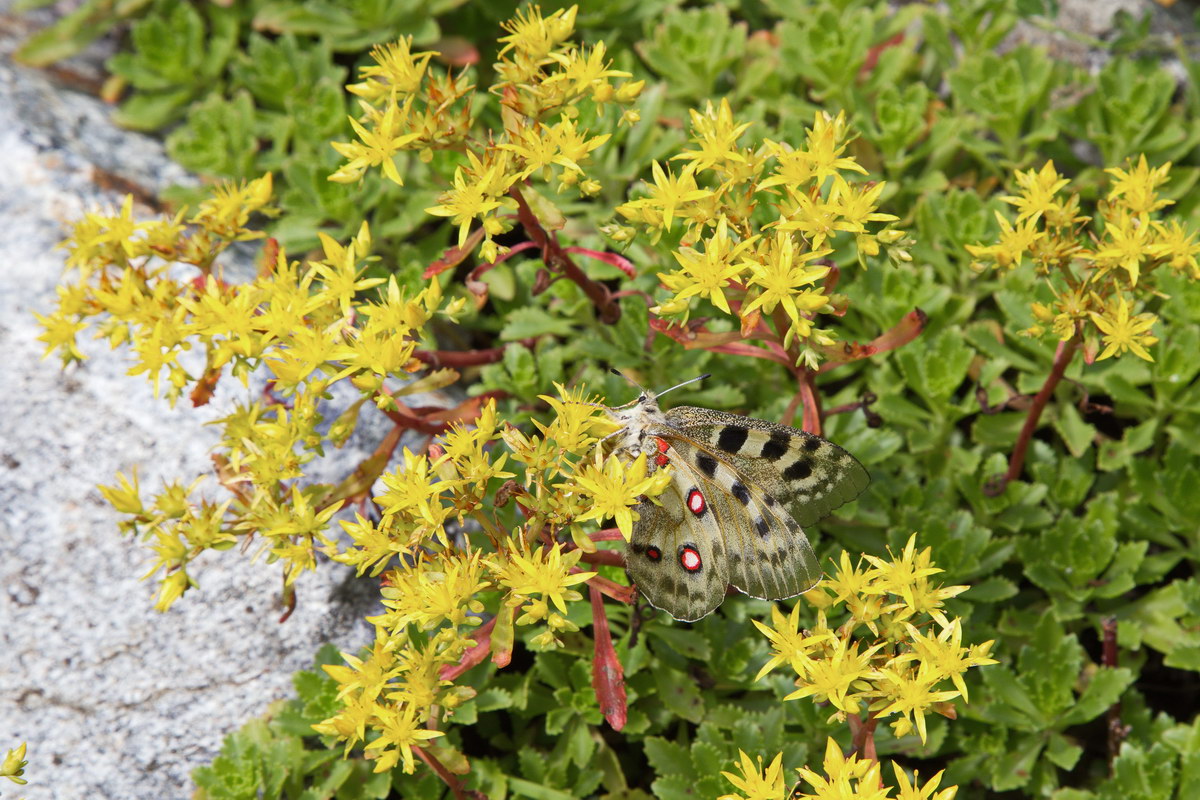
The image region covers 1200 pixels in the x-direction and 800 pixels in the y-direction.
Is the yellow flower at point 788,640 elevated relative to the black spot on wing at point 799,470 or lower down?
lower down

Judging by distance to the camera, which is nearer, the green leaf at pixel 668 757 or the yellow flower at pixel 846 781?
the yellow flower at pixel 846 781

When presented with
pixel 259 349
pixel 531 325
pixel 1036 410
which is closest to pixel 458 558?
pixel 259 349

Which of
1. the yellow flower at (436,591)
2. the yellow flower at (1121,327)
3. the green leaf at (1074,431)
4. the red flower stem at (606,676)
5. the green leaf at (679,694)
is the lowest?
the green leaf at (679,694)

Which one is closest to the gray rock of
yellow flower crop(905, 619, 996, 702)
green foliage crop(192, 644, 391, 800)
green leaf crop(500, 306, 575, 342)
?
green foliage crop(192, 644, 391, 800)

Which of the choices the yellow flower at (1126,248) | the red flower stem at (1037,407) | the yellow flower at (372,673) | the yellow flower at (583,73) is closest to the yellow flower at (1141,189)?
the yellow flower at (1126,248)

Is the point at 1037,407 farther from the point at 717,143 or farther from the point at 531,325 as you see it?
the point at 531,325

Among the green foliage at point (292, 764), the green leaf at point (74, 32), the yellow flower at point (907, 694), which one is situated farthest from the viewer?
the green leaf at point (74, 32)

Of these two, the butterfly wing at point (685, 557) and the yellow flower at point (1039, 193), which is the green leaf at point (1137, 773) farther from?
the yellow flower at point (1039, 193)
